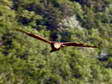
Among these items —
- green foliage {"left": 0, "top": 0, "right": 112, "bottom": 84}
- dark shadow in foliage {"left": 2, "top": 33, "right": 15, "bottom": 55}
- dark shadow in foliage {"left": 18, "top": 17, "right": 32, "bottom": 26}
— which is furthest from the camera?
dark shadow in foliage {"left": 18, "top": 17, "right": 32, "bottom": 26}

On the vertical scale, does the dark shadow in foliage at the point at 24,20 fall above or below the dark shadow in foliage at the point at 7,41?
below

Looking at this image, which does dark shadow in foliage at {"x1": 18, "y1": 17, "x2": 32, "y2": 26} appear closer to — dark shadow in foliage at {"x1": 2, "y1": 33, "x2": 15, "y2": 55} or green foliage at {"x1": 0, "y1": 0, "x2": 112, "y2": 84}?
green foliage at {"x1": 0, "y1": 0, "x2": 112, "y2": 84}

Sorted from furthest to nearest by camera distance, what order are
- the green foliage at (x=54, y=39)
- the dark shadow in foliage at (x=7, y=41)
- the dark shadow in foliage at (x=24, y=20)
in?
the dark shadow in foliage at (x=24, y=20) → the dark shadow in foliage at (x=7, y=41) → the green foliage at (x=54, y=39)

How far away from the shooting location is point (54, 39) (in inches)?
2367

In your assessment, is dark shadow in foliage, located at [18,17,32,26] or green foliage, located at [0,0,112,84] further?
dark shadow in foliage, located at [18,17,32,26]

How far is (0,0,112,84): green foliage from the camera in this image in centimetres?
4250

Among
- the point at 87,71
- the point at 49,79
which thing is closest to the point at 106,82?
the point at 87,71

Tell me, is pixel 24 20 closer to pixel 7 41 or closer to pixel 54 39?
pixel 54 39

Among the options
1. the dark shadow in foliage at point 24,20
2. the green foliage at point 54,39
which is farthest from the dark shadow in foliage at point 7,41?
the dark shadow in foliage at point 24,20

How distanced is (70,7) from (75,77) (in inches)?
1042

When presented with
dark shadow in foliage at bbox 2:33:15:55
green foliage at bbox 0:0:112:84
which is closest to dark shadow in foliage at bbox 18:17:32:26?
green foliage at bbox 0:0:112:84

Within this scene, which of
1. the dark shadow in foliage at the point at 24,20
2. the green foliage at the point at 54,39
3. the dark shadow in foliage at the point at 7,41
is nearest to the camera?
the green foliage at the point at 54,39

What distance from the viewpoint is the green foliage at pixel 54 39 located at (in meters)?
42.5

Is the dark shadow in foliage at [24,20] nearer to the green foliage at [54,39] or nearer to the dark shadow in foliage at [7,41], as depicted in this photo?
the green foliage at [54,39]
